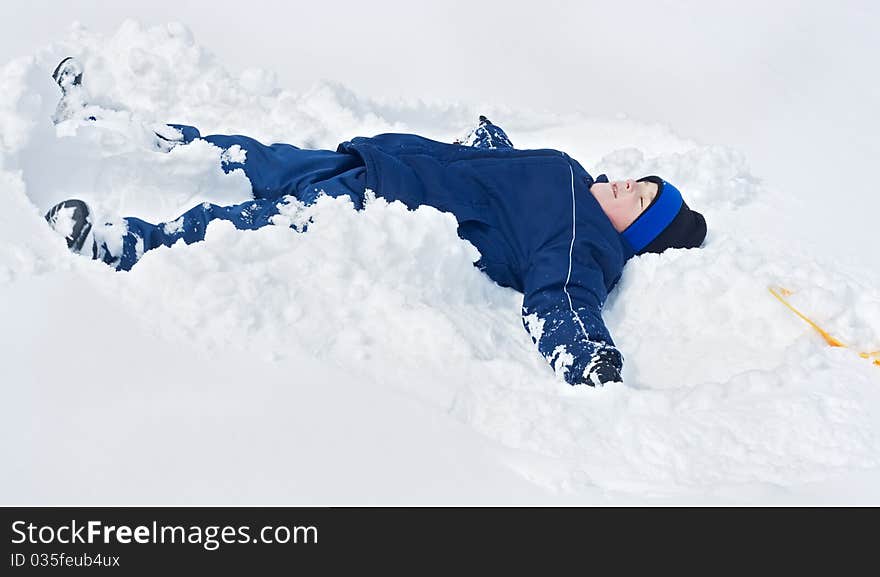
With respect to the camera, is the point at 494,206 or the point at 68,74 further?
the point at 68,74

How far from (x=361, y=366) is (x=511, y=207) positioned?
77 centimetres

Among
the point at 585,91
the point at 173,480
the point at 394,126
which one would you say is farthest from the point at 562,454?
the point at 585,91

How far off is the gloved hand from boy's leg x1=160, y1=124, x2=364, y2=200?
2.64 feet

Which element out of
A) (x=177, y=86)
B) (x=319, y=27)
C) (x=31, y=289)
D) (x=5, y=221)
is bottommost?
(x=31, y=289)

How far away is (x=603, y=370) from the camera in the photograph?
1610 millimetres

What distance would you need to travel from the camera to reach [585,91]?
10.5ft

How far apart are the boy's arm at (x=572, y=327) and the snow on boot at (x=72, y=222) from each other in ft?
2.87

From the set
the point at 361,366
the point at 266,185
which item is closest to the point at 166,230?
the point at 266,185

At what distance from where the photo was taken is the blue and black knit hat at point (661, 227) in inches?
84.0

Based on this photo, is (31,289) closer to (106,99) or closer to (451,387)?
(451,387)

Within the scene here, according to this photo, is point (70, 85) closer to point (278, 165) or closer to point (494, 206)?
point (278, 165)

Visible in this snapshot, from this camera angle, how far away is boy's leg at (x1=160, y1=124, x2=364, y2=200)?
209cm

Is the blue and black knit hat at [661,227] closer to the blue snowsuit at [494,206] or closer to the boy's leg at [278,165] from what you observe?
the blue snowsuit at [494,206]

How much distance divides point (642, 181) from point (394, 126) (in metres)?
0.97
